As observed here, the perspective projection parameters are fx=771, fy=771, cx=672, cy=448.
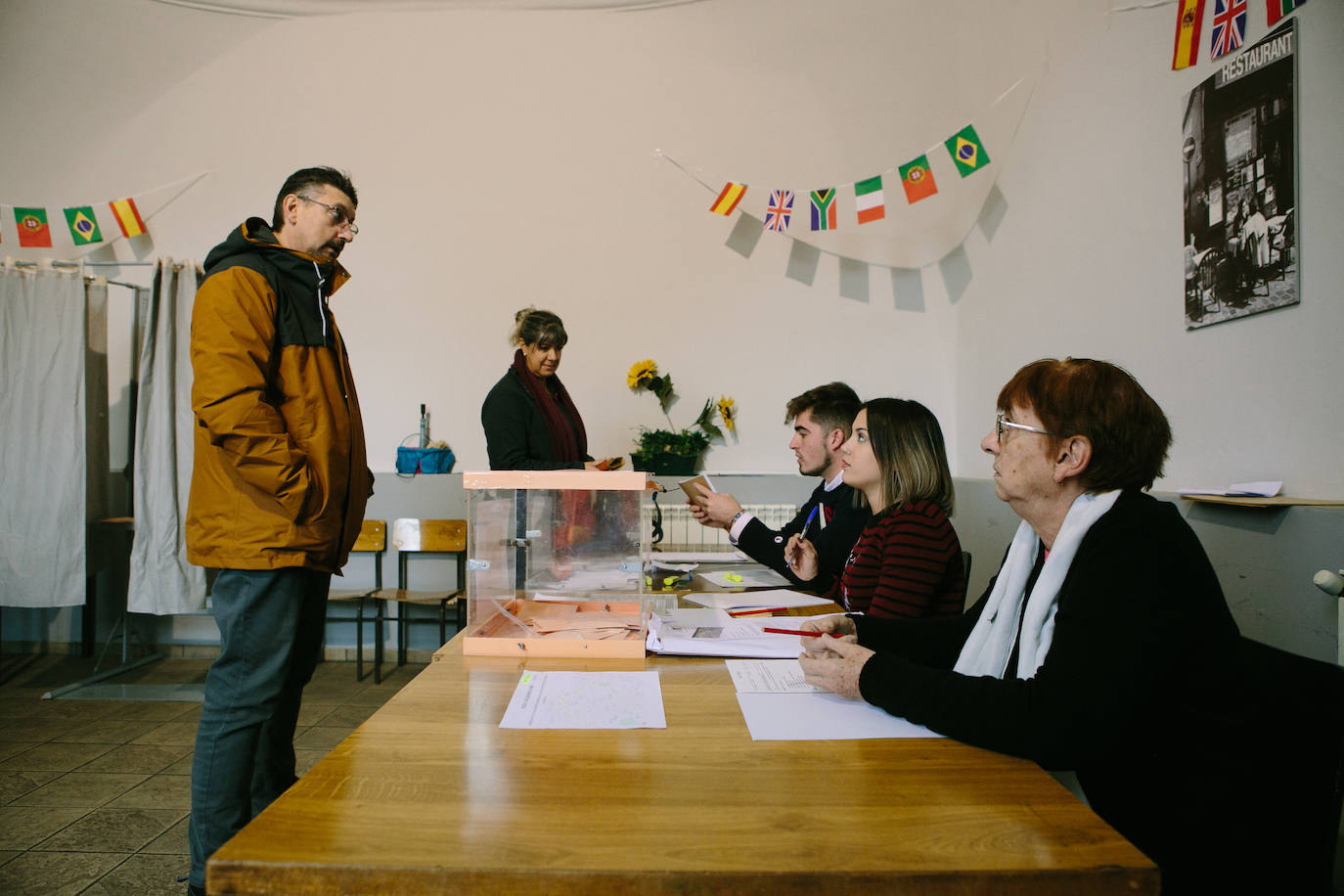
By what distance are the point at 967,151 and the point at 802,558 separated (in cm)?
232

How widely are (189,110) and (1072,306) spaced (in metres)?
4.57

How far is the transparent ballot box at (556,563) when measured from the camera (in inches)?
53.4

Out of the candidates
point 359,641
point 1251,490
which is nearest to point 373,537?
point 359,641

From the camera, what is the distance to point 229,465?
1.68 metres

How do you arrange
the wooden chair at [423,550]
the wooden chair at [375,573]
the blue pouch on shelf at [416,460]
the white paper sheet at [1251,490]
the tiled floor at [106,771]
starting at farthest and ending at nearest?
1. the blue pouch on shelf at [416,460]
2. the wooden chair at [423,550]
3. the wooden chair at [375,573]
4. the tiled floor at [106,771]
5. the white paper sheet at [1251,490]

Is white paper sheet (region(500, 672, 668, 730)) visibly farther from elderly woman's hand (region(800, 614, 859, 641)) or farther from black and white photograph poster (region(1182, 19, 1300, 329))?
black and white photograph poster (region(1182, 19, 1300, 329))

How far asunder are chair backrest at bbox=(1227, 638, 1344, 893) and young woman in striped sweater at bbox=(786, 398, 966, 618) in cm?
75

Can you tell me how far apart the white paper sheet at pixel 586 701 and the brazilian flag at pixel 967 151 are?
3066 mm

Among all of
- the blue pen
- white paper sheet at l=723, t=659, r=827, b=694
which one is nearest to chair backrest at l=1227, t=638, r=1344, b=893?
white paper sheet at l=723, t=659, r=827, b=694

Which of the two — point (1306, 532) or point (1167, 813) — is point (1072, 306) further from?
point (1167, 813)

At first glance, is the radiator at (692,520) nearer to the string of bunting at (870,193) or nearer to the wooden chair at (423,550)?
the wooden chair at (423,550)

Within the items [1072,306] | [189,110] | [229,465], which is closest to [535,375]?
[229,465]

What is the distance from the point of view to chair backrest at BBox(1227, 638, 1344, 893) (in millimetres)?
806

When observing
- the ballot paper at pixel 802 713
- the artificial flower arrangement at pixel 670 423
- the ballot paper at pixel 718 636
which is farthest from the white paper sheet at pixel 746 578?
the artificial flower arrangement at pixel 670 423
